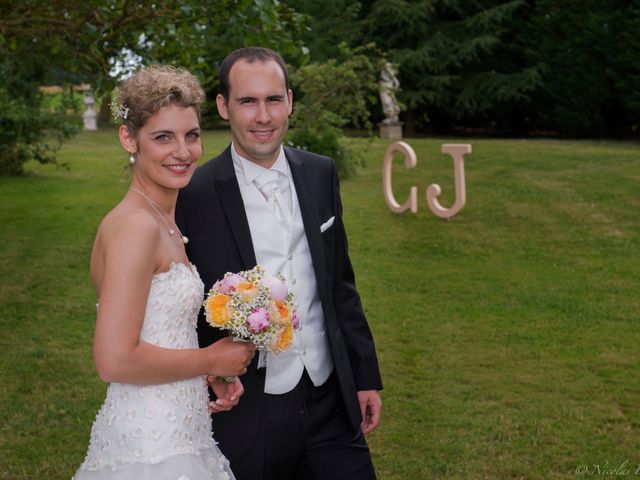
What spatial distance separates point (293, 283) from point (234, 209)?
37 centimetres

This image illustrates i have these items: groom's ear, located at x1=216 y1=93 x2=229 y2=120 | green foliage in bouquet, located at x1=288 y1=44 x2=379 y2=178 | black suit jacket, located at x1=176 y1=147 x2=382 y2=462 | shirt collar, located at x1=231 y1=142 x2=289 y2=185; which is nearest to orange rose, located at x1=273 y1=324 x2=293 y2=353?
black suit jacket, located at x1=176 y1=147 x2=382 y2=462

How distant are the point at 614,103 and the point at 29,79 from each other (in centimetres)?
1816

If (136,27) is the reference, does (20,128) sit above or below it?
below

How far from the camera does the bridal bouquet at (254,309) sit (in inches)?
123

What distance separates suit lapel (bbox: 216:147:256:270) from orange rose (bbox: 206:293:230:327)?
528 millimetres

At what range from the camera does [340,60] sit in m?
40.2

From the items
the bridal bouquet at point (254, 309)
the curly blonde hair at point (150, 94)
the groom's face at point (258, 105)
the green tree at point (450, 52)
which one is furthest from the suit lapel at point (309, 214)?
the green tree at point (450, 52)

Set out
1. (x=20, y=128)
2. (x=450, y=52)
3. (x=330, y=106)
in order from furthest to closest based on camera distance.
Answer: (x=450, y=52), (x=330, y=106), (x=20, y=128)

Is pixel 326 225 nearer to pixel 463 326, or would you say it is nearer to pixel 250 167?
pixel 250 167

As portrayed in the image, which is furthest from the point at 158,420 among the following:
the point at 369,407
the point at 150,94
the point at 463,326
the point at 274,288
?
the point at 463,326

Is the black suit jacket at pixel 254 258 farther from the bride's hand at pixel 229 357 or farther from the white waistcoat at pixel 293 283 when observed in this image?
the bride's hand at pixel 229 357

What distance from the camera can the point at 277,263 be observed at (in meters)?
3.79

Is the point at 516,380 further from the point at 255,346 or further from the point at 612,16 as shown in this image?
the point at 612,16

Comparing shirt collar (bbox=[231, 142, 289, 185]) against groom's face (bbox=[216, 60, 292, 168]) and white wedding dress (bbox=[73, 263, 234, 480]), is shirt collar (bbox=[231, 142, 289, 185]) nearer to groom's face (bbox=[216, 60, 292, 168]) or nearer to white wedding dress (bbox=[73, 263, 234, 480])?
groom's face (bbox=[216, 60, 292, 168])
